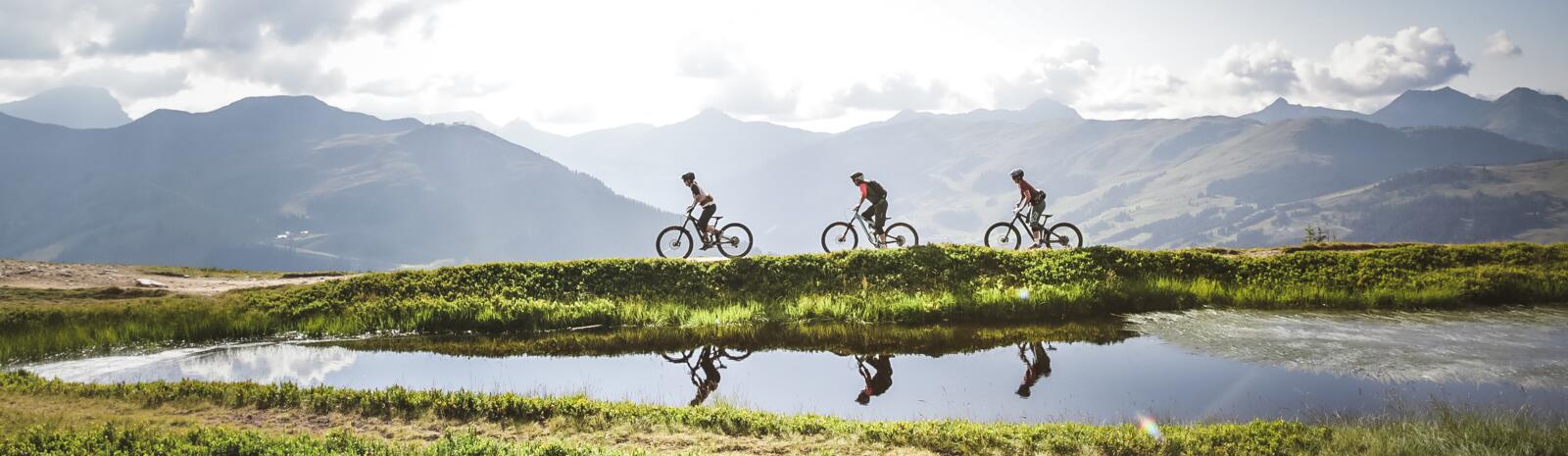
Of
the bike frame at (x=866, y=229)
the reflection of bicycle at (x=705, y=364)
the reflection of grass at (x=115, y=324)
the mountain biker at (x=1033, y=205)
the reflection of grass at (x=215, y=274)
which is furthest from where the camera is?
the reflection of grass at (x=215, y=274)

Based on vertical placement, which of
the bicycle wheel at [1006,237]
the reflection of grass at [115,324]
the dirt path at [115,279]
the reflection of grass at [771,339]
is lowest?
the reflection of grass at [771,339]

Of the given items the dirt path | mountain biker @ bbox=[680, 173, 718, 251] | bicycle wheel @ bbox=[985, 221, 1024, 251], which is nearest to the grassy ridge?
mountain biker @ bbox=[680, 173, 718, 251]

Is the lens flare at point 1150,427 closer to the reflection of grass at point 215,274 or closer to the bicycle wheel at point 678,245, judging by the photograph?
the bicycle wheel at point 678,245

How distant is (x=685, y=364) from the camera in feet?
56.2

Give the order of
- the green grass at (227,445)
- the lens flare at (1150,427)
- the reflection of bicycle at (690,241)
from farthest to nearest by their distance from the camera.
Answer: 1. the reflection of bicycle at (690,241)
2. the lens flare at (1150,427)
3. the green grass at (227,445)

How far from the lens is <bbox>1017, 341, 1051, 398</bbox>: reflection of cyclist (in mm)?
14328

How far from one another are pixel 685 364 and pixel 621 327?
17.5 feet

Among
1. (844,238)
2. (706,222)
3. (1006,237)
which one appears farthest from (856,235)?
(1006,237)

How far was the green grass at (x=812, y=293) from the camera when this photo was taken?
853 inches

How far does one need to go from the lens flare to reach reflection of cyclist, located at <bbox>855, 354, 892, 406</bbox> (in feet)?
13.4

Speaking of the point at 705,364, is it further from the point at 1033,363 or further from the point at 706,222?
the point at 706,222

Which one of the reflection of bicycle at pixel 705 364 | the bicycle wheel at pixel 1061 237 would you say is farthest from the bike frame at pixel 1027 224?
the reflection of bicycle at pixel 705 364

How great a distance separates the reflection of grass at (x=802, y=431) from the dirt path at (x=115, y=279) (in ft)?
49.5

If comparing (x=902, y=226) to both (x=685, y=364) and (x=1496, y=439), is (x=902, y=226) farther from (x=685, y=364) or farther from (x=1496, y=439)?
(x=1496, y=439)
